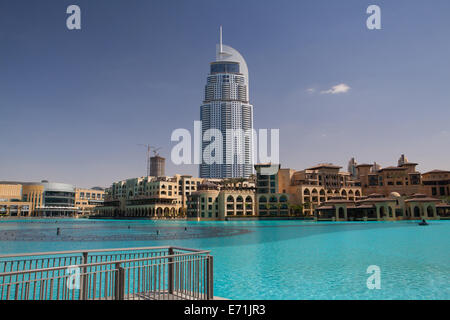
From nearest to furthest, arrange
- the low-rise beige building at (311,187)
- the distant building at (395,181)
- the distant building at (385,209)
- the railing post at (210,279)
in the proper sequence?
the railing post at (210,279), the distant building at (385,209), the low-rise beige building at (311,187), the distant building at (395,181)

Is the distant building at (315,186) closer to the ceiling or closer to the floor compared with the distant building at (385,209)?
closer to the ceiling

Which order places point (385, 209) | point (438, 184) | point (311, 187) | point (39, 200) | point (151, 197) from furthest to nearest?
point (39, 200) < point (151, 197) < point (438, 184) < point (311, 187) < point (385, 209)

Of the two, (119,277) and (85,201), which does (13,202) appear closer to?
(85,201)

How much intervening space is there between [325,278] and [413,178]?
12514 centimetres

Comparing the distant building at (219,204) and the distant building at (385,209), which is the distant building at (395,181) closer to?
the distant building at (385,209)

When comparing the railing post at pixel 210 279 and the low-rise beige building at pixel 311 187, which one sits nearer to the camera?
the railing post at pixel 210 279

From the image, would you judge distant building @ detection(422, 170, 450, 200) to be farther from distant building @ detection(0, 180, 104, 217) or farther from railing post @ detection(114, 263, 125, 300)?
distant building @ detection(0, 180, 104, 217)

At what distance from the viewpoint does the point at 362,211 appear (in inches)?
3964

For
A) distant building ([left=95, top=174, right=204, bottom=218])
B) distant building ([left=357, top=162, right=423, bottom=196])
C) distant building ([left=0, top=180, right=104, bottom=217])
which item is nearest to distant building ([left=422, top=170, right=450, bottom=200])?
distant building ([left=357, top=162, right=423, bottom=196])

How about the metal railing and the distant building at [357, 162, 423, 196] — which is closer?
the metal railing

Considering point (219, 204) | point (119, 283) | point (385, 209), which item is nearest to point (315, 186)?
point (385, 209)

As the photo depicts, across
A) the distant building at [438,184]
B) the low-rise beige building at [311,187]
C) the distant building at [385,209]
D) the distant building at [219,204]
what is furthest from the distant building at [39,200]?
the distant building at [438,184]

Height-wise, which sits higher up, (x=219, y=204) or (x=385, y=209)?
(x=219, y=204)

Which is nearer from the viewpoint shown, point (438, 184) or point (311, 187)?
point (311, 187)
